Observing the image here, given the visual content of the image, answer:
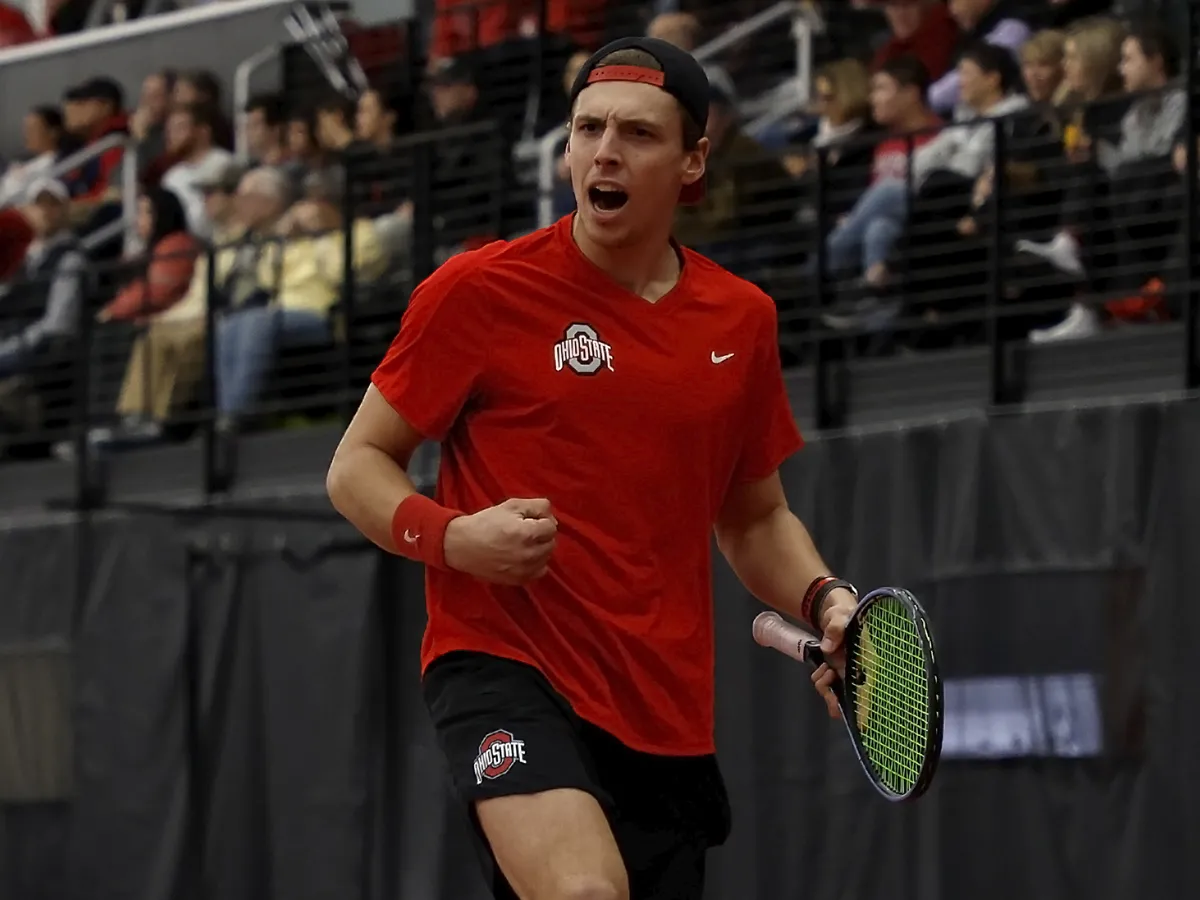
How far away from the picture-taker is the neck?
461 cm

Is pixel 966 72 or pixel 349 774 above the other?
pixel 966 72

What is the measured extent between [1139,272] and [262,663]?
399 centimetres

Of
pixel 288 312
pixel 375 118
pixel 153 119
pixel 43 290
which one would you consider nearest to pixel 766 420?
pixel 288 312

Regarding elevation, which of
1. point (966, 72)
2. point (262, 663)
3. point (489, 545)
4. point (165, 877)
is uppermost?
point (966, 72)

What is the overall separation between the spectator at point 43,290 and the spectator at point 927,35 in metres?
3.93

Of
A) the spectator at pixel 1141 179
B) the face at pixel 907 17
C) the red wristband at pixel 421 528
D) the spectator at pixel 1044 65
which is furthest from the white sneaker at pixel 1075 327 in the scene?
the red wristband at pixel 421 528

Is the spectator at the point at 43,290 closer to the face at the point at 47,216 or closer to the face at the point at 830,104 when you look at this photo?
the face at the point at 47,216

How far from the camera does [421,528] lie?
4.30m

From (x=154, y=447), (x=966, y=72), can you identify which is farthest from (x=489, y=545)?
(x=154, y=447)

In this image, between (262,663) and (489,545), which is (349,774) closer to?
(262,663)

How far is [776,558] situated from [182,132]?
9.17 m

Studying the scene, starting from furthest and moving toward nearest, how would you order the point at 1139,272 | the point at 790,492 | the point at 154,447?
the point at 154,447 < the point at 790,492 < the point at 1139,272

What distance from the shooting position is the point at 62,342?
12125 mm

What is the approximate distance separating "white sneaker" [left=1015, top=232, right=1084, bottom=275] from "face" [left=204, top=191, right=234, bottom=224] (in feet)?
17.0
